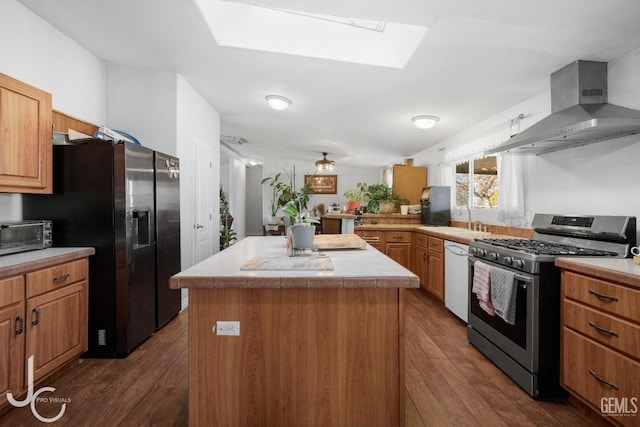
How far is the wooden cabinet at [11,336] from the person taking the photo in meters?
1.66

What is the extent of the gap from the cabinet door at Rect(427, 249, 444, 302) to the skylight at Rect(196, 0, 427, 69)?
219 cm

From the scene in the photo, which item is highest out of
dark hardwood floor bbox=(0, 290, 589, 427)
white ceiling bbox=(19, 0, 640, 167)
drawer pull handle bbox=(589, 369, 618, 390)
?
white ceiling bbox=(19, 0, 640, 167)

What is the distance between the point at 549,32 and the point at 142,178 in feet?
10.5

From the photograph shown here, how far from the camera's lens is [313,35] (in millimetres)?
2688

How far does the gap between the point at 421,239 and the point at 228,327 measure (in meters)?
3.31

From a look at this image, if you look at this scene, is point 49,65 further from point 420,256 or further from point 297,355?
point 420,256

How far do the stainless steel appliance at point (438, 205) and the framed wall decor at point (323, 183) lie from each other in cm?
471

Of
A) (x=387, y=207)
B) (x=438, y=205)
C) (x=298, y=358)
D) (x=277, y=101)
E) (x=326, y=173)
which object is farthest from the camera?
(x=326, y=173)

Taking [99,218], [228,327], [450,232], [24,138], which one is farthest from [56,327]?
[450,232]

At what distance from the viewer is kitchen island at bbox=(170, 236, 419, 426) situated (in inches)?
56.1

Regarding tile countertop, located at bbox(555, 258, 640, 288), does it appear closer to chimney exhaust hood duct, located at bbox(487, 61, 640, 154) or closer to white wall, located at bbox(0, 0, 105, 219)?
chimney exhaust hood duct, located at bbox(487, 61, 640, 154)

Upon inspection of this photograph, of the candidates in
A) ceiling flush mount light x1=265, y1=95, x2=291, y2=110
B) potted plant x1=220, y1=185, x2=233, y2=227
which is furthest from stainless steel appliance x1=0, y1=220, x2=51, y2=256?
potted plant x1=220, y1=185, x2=233, y2=227

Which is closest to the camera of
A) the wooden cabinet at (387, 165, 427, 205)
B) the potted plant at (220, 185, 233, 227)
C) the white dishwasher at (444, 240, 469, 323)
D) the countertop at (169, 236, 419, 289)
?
the countertop at (169, 236, 419, 289)

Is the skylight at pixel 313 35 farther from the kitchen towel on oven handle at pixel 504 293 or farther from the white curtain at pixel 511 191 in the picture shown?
the kitchen towel on oven handle at pixel 504 293
